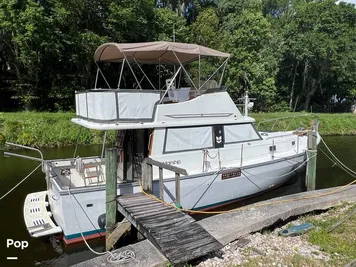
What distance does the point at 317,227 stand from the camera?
596cm

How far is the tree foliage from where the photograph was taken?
2334 cm

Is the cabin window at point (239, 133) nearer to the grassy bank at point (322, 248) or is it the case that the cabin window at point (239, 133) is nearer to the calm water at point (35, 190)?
the calm water at point (35, 190)

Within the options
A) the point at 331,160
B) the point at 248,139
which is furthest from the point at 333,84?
the point at 248,139

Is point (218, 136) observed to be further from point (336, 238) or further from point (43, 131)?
point (43, 131)

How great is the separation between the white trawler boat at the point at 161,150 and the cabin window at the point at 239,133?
31 millimetres

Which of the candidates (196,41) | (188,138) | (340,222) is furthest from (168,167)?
(196,41)

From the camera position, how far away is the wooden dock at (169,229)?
15.0 feet

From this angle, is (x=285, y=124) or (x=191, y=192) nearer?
(x=191, y=192)

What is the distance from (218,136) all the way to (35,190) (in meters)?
6.37

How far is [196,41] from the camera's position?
109 ft

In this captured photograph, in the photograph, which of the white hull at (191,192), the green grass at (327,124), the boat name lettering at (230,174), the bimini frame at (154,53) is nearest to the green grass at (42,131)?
the bimini frame at (154,53)

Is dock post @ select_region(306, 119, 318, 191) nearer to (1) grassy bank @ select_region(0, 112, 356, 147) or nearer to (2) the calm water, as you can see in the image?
(2) the calm water

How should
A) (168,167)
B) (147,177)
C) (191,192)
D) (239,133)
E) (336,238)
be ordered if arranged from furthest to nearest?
(239,133), (191,192), (147,177), (168,167), (336,238)

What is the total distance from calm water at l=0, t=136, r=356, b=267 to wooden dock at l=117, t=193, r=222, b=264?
5.25 feet
